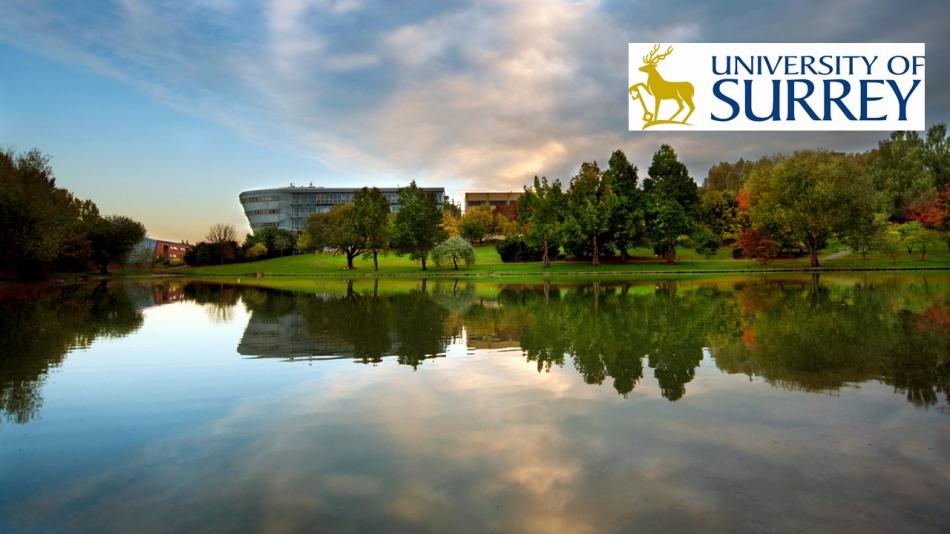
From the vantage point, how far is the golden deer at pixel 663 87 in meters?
35.6

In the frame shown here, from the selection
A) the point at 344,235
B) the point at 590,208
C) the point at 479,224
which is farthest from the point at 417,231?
the point at 479,224

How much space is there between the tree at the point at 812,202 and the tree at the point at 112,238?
80.8 metres

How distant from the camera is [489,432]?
739 centimetres

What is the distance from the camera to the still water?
5.16 metres

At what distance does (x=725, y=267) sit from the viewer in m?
58.5

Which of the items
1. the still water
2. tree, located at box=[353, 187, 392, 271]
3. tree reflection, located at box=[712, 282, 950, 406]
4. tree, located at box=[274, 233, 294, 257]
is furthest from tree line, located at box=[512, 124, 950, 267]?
tree, located at box=[274, 233, 294, 257]

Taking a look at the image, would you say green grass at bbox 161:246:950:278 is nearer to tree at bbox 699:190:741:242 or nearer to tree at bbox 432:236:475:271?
tree at bbox 432:236:475:271

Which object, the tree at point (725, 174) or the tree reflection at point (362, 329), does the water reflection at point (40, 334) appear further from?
the tree at point (725, 174)

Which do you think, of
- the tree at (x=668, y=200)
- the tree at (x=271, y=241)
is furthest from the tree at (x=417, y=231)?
the tree at (x=271, y=241)

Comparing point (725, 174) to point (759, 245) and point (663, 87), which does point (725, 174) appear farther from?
point (663, 87)

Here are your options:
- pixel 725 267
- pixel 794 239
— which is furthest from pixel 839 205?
pixel 725 267

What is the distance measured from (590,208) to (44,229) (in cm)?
5145

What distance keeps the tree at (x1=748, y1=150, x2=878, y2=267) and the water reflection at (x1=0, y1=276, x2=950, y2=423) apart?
28927 mm

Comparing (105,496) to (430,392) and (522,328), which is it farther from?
(522,328)
